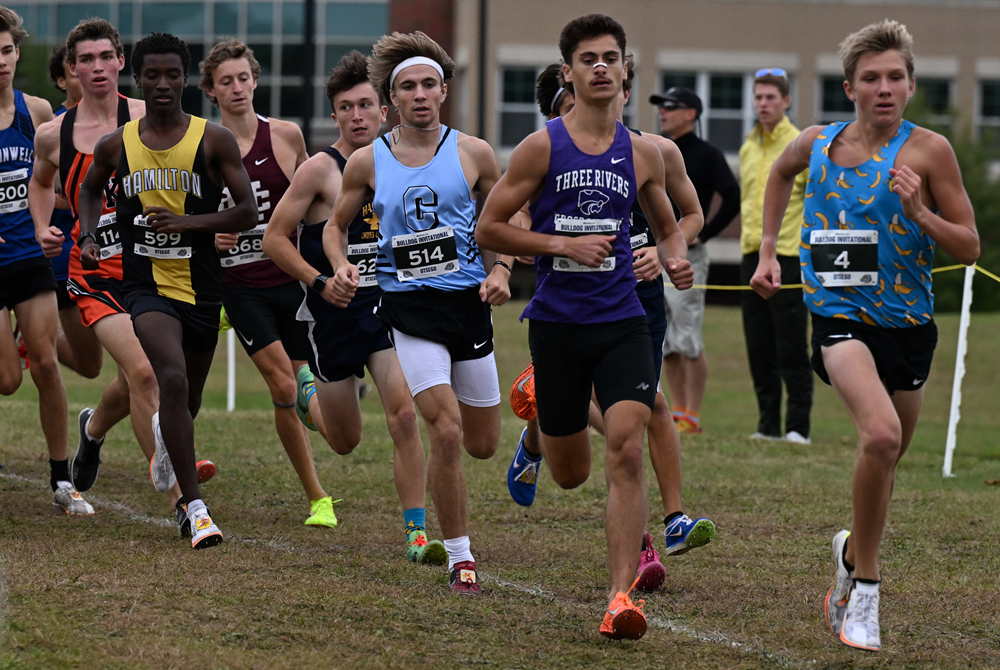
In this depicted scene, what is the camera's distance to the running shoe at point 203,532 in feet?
21.0

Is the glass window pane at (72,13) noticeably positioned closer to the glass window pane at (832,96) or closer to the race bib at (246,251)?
the glass window pane at (832,96)

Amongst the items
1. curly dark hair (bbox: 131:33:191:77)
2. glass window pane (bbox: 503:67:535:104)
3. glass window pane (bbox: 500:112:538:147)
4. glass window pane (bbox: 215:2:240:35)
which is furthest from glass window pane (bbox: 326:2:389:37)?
curly dark hair (bbox: 131:33:191:77)

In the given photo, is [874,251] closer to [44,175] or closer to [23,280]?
[44,175]

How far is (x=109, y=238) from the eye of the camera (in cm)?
726

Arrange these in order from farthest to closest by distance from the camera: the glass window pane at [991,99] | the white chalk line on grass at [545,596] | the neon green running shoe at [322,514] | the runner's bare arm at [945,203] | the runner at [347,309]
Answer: the glass window pane at [991,99] < the neon green running shoe at [322,514] < the runner at [347,309] < the runner's bare arm at [945,203] < the white chalk line on grass at [545,596]

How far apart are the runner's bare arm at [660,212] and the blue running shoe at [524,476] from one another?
6.85ft

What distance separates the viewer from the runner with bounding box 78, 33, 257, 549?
266 inches

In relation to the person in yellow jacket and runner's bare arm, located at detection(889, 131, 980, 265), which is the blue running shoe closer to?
runner's bare arm, located at detection(889, 131, 980, 265)

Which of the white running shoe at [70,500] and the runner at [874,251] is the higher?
the runner at [874,251]

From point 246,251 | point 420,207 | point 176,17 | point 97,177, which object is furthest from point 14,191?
point 176,17

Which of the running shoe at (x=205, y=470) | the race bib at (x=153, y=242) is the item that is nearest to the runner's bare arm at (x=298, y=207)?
the race bib at (x=153, y=242)

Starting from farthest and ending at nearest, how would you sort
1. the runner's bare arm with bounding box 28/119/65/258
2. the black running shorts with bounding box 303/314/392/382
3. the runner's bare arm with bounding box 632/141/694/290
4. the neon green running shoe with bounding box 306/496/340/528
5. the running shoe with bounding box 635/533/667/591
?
the runner's bare arm with bounding box 28/119/65/258, the neon green running shoe with bounding box 306/496/340/528, the black running shorts with bounding box 303/314/392/382, the running shoe with bounding box 635/533/667/591, the runner's bare arm with bounding box 632/141/694/290

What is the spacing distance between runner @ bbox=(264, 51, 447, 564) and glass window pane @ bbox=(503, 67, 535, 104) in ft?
106

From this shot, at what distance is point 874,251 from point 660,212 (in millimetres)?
912
